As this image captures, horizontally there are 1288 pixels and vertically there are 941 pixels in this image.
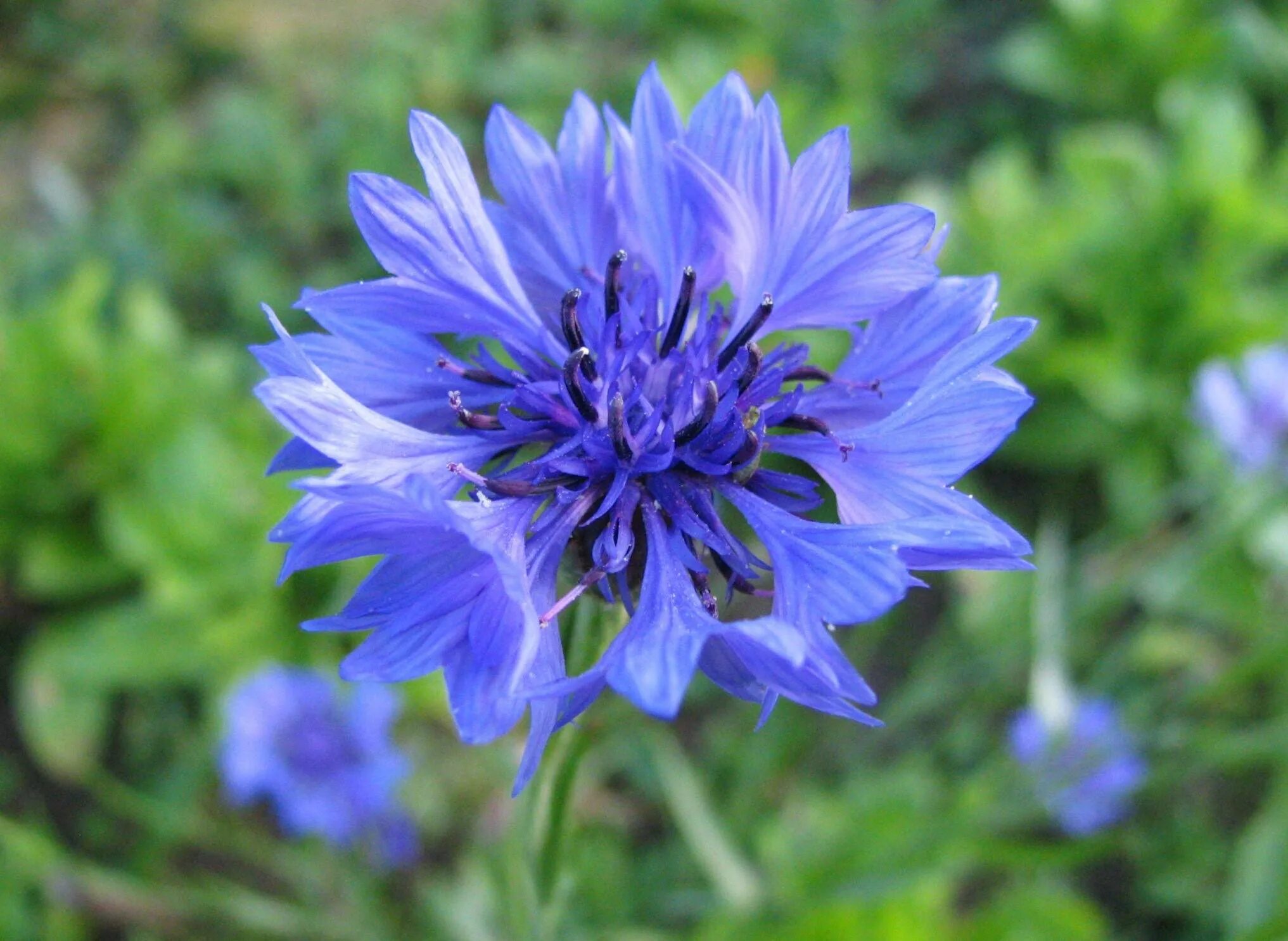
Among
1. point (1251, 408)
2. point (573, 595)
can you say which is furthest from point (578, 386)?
point (1251, 408)

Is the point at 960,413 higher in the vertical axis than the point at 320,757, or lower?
higher

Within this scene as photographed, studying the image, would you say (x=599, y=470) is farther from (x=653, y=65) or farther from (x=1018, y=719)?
(x=1018, y=719)

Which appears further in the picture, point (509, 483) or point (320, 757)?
point (320, 757)

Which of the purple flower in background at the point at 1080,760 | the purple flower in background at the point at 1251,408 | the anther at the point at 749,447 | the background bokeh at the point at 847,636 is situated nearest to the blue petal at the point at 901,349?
the anther at the point at 749,447

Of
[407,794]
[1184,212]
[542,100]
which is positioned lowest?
[407,794]

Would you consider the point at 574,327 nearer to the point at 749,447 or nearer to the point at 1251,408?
the point at 749,447

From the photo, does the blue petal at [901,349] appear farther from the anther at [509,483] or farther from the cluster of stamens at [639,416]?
the anther at [509,483]

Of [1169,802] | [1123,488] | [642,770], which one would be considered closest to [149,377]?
[642,770]

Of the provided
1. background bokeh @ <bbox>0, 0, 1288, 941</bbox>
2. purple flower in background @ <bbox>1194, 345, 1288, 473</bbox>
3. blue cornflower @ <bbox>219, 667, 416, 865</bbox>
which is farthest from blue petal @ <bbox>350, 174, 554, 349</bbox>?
purple flower in background @ <bbox>1194, 345, 1288, 473</bbox>

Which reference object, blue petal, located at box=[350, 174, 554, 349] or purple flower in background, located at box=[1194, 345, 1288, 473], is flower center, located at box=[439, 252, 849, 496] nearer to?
blue petal, located at box=[350, 174, 554, 349]
